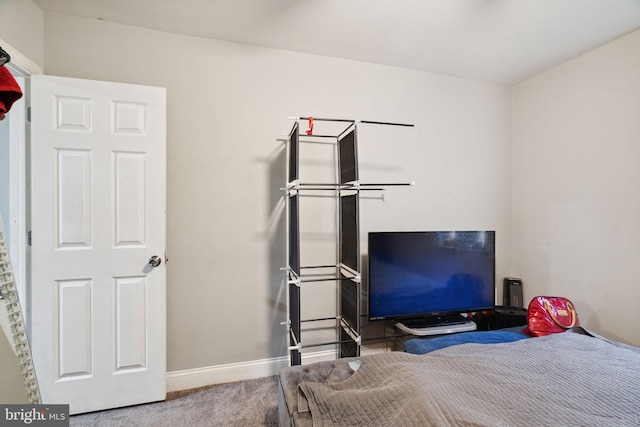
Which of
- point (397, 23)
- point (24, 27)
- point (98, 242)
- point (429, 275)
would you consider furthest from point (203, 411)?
point (397, 23)

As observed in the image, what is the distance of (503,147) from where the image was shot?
9.54 ft

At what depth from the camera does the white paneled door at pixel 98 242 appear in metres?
1.73

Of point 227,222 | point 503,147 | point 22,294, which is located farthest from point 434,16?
point 22,294

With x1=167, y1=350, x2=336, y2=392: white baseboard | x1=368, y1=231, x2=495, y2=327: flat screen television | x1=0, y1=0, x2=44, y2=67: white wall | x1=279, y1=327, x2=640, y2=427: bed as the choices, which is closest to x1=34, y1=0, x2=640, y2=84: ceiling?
x1=0, y1=0, x2=44, y2=67: white wall

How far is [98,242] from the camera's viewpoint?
1824mm

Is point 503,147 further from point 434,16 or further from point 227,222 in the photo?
point 227,222

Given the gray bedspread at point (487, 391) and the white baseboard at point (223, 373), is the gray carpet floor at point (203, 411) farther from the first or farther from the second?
the gray bedspread at point (487, 391)

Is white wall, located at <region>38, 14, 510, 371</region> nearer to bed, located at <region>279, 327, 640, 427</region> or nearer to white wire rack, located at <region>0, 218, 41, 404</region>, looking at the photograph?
white wire rack, located at <region>0, 218, 41, 404</region>

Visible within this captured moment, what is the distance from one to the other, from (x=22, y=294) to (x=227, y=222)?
1276mm

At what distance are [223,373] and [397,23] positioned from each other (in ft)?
9.47

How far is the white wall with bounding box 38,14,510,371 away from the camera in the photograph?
2023 mm

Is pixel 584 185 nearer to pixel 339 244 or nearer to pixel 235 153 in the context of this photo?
pixel 339 244

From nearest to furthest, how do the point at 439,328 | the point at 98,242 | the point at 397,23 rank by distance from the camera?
the point at 98,242 → the point at 397,23 → the point at 439,328

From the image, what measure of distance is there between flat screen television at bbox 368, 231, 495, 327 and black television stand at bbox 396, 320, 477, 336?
0.05m
